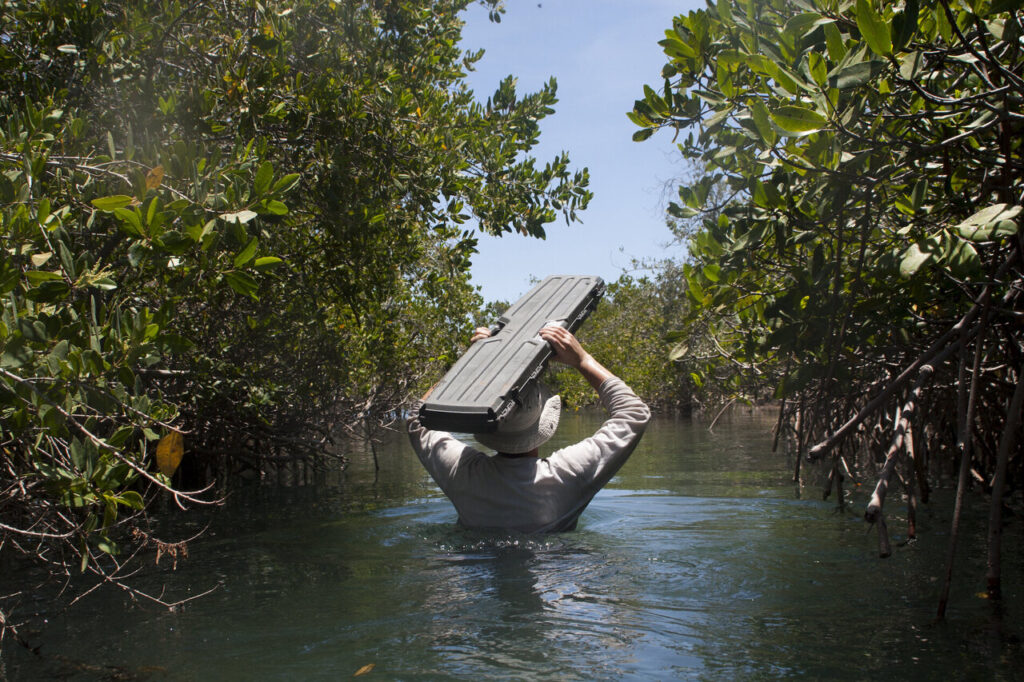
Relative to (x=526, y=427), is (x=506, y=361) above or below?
above

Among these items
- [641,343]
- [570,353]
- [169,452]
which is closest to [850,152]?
[570,353]

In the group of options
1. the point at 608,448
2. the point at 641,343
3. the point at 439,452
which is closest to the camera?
the point at 608,448

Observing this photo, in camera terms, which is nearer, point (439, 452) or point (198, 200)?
point (198, 200)

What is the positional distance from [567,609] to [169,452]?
1.65 metres

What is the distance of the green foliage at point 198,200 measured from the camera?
9.09 ft

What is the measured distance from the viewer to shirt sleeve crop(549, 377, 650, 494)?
4027 millimetres

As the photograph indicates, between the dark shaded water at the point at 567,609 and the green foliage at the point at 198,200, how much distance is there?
54 cm

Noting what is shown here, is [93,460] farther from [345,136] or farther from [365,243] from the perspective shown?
[365,243]

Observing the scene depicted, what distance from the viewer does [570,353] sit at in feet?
13.7

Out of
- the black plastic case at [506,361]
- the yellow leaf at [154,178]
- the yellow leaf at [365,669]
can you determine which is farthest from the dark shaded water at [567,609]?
the yellow leaf at [154,178]

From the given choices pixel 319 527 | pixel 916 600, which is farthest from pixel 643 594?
pixel 319 527

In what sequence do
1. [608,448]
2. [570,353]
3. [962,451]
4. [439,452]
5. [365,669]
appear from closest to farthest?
[365,669]
[962,451]
[608,448]
[570,353]
[439,452]

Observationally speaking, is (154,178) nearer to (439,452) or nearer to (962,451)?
(439,452)

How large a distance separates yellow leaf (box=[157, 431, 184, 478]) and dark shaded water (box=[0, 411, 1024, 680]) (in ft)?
1.91
